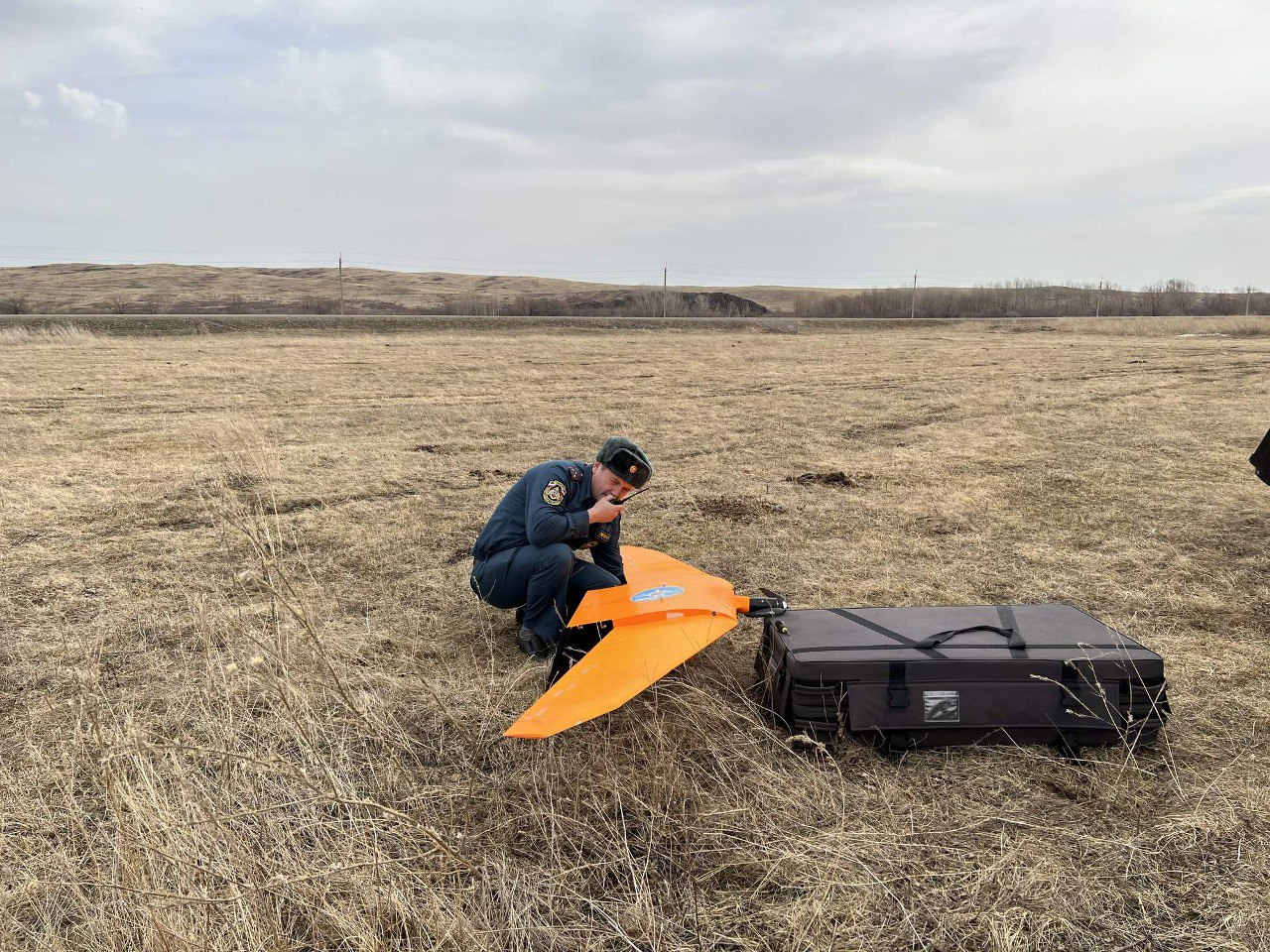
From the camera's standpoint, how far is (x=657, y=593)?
3.82 metres

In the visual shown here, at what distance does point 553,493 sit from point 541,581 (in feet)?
1.54

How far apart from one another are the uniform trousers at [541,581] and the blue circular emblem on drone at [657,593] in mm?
461

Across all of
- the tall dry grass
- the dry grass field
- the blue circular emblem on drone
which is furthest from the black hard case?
the tall dry grass

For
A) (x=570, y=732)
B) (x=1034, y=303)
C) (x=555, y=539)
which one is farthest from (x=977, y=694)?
(x=1034, y=303)

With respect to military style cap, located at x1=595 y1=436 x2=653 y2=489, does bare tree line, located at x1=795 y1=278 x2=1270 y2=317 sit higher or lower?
higher

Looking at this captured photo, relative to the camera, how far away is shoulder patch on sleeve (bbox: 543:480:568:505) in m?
4.20

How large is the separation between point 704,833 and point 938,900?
76 centimetres

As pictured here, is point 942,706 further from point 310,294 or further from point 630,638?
point 310,294

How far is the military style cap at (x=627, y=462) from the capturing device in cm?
406

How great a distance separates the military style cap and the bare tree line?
4283 cm

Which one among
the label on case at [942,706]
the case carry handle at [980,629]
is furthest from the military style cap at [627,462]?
the label on case at [942,706]

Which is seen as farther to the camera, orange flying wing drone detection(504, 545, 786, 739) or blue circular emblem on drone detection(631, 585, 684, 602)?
blue circular emblem on drone detection(631, 585, 684, 602)

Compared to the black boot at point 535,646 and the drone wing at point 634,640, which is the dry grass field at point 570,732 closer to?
the black boot at point 535,646

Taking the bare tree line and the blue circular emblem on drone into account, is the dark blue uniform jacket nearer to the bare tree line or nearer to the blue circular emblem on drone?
the blue circular emblem on drone
